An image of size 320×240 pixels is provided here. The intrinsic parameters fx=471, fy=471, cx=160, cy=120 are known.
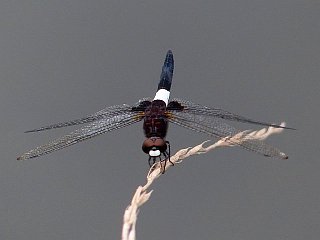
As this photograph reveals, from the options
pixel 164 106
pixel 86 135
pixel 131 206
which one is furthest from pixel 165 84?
pixel 131 206

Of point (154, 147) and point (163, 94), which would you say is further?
point (163, 94)

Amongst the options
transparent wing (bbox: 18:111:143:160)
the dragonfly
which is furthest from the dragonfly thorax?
transparent wing (bbox: 18:111:143:160)

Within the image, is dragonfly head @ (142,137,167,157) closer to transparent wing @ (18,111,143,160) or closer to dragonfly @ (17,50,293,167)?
dragonfly @ (17,50,293,167)

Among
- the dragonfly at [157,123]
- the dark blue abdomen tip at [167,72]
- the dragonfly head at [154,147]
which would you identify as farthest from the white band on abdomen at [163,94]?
the dragonfly head at [154,147]

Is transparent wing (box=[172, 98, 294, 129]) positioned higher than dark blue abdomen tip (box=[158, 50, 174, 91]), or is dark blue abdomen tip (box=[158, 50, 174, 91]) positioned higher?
dark blue abdomen tip (box=[158, 50, 174, 91])

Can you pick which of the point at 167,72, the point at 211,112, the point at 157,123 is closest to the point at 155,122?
the point at 157,123

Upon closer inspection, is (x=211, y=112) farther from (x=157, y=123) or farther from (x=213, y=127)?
(x=157, y=123)

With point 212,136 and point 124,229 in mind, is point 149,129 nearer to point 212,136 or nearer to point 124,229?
point 212,136
